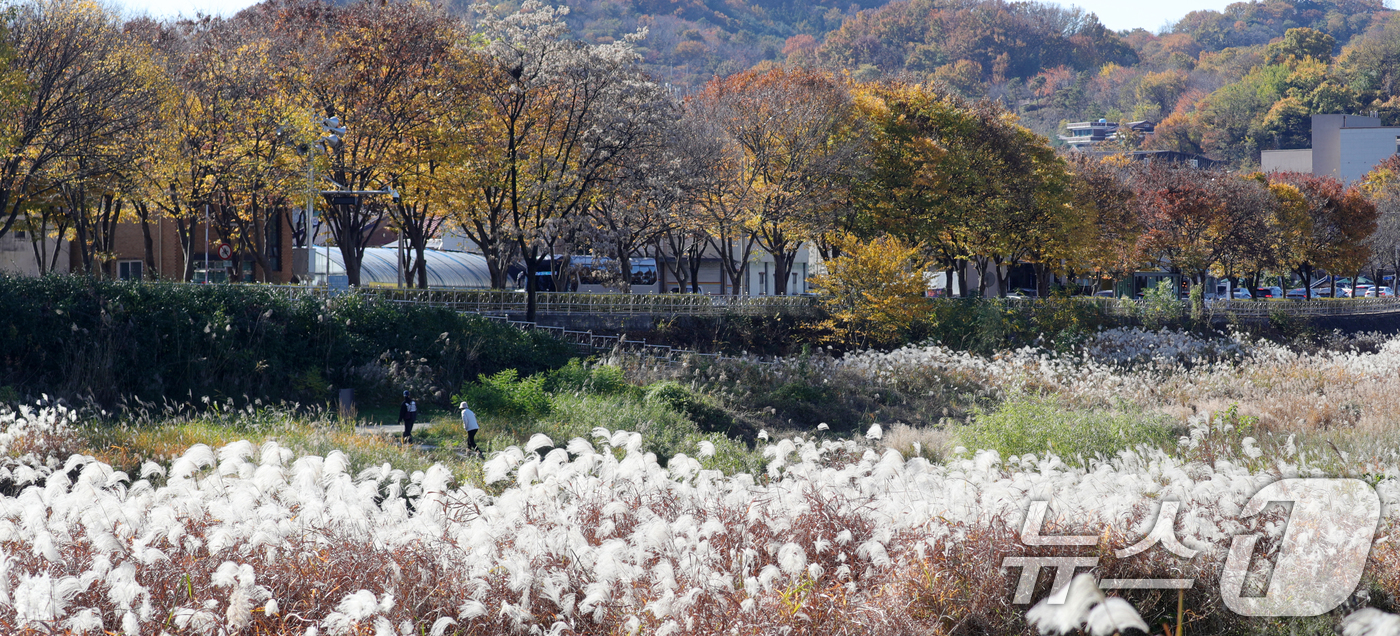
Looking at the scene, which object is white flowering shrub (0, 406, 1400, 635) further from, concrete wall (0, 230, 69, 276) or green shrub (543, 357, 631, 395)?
concrete wall (0, 230, 69, 276)

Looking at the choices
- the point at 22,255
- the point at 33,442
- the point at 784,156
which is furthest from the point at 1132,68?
the point at 33,442

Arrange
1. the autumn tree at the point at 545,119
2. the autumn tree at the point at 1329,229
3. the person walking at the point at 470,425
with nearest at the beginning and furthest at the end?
1. the person walking at the point at 470,425
2. the autumn tree at the point at 545,119
3. the autumn tree at the point at 1329,229

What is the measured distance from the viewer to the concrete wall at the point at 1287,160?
105438mm

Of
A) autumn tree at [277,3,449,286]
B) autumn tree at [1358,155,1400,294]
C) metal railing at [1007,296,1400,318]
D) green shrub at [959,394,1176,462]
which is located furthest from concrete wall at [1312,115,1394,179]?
green shrub at [959,394,1176,462]

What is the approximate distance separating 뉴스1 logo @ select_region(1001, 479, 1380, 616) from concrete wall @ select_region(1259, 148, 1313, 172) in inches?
4362

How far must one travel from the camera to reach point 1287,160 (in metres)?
108

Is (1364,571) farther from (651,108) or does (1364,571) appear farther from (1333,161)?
(1333,161)

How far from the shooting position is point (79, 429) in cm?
1381

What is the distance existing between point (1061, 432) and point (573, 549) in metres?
9.24

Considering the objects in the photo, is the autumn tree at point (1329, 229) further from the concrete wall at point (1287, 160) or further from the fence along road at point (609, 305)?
the concrete wall at point (1287, 160)

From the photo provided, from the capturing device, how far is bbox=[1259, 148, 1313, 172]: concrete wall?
346ft

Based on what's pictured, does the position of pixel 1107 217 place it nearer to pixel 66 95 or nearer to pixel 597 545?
pixel 66 95

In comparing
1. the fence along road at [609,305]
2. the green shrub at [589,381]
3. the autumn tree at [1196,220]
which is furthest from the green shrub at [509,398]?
the autumn tree at [1196,220]

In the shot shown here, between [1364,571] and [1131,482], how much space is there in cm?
165
